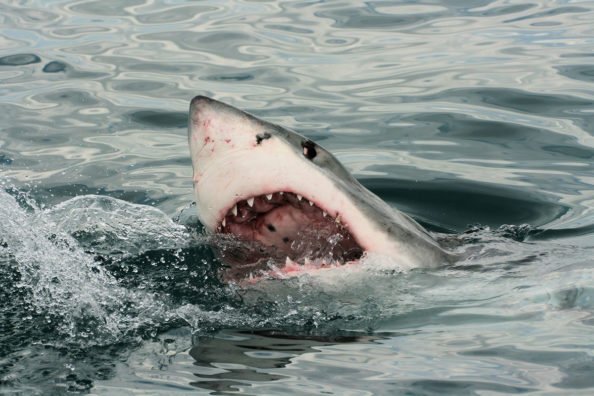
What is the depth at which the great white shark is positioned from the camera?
3.74m

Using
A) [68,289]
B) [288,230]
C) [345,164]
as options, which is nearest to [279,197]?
[288,230]

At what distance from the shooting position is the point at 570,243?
5.33 meters

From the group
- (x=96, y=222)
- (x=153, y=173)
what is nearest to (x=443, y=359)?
(x=96, y=222)

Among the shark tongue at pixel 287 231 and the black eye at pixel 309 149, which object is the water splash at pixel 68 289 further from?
the black eye at pixel 309 149

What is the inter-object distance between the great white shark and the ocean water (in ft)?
0.42

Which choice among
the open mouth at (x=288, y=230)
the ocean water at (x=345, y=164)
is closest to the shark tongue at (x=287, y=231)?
the open mouth at (x=288, y=230)

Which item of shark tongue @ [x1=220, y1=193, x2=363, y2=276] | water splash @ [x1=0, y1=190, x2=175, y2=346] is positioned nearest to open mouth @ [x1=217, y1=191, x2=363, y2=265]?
shark tongue @ [x1=220, y1=193, x2=363, y2=276]

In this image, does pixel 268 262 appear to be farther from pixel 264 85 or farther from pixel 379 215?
pixel 264 85

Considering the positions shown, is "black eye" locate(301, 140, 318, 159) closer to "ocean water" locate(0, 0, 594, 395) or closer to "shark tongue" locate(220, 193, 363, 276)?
"shark tongue" locate(220, 193, 363, 276)

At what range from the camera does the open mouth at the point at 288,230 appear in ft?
12.6

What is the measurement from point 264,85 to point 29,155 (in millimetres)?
2113

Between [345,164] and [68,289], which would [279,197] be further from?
[345,164]

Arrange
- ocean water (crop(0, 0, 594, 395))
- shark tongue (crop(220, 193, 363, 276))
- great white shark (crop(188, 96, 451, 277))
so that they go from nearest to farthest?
1. ocean water (crop(0, 0, 594, 395))
2. great white shark (crop(188, 96, 451, 277))
3. shark tongue (crop(220, 193, 363, 276))

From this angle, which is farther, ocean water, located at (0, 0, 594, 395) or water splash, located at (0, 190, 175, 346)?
water splash, located at (0, 190, 175, 346)
